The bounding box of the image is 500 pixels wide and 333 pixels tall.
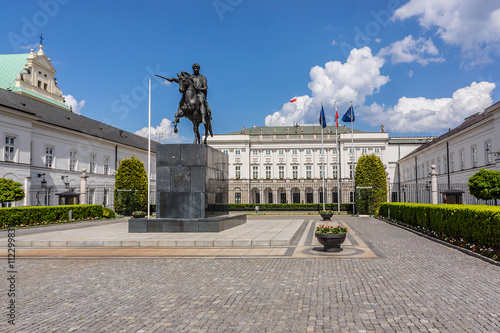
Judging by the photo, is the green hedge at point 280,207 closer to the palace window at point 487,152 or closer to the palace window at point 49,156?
the palace window at point 487,152

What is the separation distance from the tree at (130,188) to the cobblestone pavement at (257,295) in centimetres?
2755

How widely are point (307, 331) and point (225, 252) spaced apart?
719cm

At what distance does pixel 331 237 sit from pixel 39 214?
20.3 meters

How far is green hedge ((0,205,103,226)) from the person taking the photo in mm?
22031

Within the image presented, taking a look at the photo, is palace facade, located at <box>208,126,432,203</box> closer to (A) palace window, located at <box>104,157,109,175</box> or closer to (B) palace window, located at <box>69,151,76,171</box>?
(A) palace window, located at <box>104,157,109,175</box>

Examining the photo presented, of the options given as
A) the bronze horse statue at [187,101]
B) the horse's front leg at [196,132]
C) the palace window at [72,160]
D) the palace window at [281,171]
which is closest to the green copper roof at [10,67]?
the palace window at [72,160]

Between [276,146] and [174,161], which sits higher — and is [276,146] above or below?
above

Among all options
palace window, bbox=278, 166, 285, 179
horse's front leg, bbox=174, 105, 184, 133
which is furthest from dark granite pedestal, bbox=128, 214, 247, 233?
palace window, bbox=278, 166, 285, 179

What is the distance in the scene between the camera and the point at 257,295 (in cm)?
662

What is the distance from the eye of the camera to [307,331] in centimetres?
485

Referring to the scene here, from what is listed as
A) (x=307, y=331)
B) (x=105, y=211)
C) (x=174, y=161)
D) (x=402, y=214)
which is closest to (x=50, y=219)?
(x=105, y=211)

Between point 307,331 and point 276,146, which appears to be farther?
point 276,146

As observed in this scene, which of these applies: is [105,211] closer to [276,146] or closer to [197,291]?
[197,291]

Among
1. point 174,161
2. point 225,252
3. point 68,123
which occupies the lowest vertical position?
point 225,252
